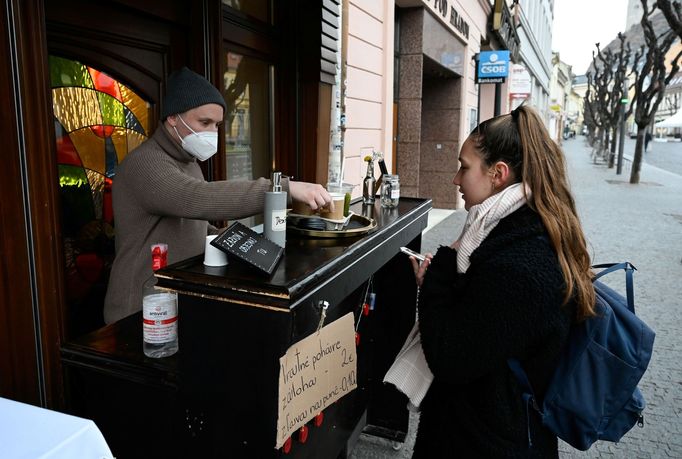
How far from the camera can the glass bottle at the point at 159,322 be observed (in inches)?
63.1

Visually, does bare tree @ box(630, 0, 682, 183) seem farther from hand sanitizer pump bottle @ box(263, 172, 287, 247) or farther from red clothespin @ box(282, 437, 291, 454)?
red clothespin @ box(282, 437, 291, 454)

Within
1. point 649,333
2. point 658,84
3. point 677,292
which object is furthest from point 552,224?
point 658,84

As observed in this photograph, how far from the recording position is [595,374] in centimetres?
155

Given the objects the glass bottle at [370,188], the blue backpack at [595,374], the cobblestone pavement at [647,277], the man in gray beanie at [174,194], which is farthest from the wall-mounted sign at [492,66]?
the blue backpack at [595,374]

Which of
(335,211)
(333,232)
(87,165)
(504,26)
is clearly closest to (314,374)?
(333,232)

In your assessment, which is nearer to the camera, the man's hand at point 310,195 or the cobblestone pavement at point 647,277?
the man's hand at point 310,195

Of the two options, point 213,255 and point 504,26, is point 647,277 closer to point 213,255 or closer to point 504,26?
point 213,255

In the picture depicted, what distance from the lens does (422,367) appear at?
1771 mm

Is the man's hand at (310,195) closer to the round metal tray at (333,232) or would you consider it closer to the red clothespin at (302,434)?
the round metal tray at (333,232)

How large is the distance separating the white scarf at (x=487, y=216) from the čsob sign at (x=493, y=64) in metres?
10.1

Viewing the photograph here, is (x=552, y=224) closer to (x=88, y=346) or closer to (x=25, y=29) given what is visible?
(x=88, y=346)

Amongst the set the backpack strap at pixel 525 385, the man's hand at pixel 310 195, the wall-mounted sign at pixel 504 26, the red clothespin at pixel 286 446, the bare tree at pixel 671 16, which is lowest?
the red clothespin at pixel 286 446

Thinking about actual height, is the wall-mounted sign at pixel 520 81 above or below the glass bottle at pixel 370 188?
above

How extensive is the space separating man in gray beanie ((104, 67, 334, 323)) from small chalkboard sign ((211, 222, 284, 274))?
0.29 meters
